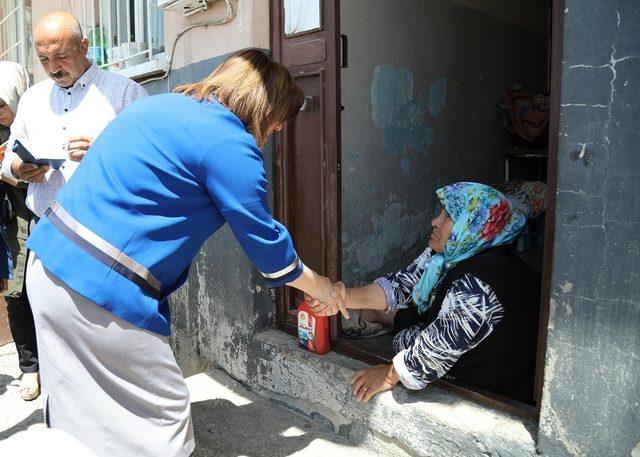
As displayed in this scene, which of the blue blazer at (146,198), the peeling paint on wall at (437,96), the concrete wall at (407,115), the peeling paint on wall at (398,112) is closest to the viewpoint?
the blue blazer at (146,198)

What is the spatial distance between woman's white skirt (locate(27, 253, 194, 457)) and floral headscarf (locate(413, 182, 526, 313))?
1310mm

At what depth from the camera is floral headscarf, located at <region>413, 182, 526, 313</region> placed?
2463 mm

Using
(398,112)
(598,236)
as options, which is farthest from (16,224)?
(598,236)

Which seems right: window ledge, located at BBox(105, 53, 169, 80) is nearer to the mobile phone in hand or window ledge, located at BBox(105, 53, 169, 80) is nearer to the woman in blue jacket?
the mobile phone in hand

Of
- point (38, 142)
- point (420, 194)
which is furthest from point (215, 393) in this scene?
point (420, 194)

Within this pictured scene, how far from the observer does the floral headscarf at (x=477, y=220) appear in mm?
2463

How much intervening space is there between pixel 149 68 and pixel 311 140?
1617mm

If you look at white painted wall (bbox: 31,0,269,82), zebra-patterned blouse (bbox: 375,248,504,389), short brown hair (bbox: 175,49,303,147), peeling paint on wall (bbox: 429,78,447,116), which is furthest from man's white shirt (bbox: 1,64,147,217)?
peeling paint on wall (bbox: 429,78,447,116)

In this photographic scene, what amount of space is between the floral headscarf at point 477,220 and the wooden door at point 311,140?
639 mm

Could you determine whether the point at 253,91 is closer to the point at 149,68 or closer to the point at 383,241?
the point at 383,241

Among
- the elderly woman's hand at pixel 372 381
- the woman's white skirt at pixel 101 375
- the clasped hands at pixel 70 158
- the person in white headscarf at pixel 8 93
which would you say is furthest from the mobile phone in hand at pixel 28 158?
the elderly woman's hand at pixel 372 381

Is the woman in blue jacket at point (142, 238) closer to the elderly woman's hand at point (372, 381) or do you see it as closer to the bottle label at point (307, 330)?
the elderly woman's hand at point (372, 381)

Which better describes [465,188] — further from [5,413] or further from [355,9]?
[5,413]

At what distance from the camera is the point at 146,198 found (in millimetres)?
1672
